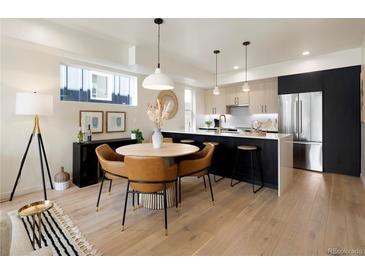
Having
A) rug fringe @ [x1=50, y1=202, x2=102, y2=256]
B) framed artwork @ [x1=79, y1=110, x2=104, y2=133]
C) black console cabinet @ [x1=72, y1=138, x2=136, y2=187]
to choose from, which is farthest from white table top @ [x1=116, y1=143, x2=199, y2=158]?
framed artwork @ [x1=79, y1=110, x2=104, y2=133]

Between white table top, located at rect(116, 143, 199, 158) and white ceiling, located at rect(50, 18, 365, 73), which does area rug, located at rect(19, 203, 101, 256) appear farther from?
white ceiling, located at rect(50, 18, 365, 73)

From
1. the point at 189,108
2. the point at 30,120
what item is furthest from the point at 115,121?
the point at 189,108

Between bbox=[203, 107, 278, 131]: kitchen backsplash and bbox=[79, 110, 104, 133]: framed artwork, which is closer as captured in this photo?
bbox=[79, 110, 104, 133]: framed artwork

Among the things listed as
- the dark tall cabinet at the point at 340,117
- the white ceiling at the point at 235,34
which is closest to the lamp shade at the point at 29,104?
the white ceiling at the point at 235,34

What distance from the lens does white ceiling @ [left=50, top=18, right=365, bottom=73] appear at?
289 centimetres

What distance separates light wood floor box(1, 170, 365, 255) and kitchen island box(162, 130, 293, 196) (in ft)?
0.84

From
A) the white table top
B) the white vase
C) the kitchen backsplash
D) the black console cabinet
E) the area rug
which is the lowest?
the area rug

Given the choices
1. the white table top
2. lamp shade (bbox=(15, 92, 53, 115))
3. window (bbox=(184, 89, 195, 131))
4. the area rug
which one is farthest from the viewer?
window (bbox=(184, 89, 195, 131))

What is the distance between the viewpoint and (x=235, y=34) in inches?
129

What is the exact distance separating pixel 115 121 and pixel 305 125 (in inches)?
174

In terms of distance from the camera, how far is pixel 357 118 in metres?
3.83

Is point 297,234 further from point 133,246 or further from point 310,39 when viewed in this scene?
point 310,39

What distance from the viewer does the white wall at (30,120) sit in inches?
112
